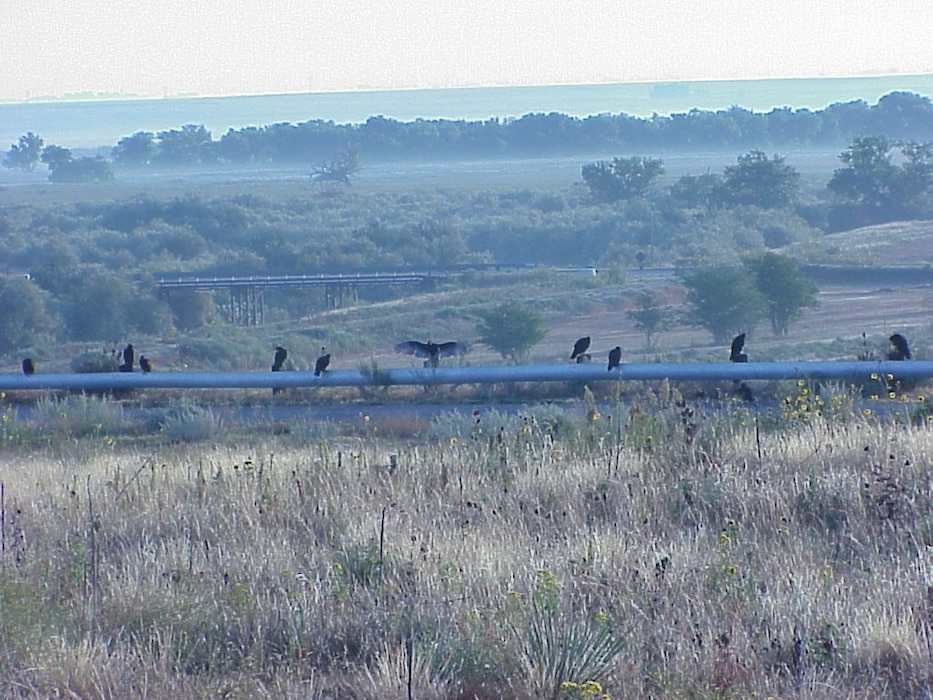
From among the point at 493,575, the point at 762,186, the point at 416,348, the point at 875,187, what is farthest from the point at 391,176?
the point at 493,575

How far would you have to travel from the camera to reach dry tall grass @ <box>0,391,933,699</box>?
4363 millimetres

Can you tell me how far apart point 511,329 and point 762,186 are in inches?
1335

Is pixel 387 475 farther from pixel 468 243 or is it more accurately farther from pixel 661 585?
pixel 468 243

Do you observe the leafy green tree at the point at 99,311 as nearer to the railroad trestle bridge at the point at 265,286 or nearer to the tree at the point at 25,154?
the railroad trestle bridge at the point at 265,286

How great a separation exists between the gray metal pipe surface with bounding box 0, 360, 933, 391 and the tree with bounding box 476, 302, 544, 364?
5.97 meters

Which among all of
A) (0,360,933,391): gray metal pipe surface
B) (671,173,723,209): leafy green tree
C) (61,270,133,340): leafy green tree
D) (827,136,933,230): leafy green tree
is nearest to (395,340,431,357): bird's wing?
(0,360,933,391): gray metal pipe surface

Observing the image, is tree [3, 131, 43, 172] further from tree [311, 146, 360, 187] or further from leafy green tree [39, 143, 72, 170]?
tree [311, 146, 360, 187]

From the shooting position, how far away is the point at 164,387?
16.8 metres

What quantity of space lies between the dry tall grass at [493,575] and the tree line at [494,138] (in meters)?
83.5

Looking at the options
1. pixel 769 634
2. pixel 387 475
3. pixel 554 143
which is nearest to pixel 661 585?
pixel 769 634

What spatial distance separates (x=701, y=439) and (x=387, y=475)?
2.00 m

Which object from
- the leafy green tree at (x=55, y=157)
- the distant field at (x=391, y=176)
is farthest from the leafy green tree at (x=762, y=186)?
the leafy green tree at (x=55, y=157)

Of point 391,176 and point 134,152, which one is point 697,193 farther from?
point 134,152

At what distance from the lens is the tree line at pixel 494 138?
300 ft
